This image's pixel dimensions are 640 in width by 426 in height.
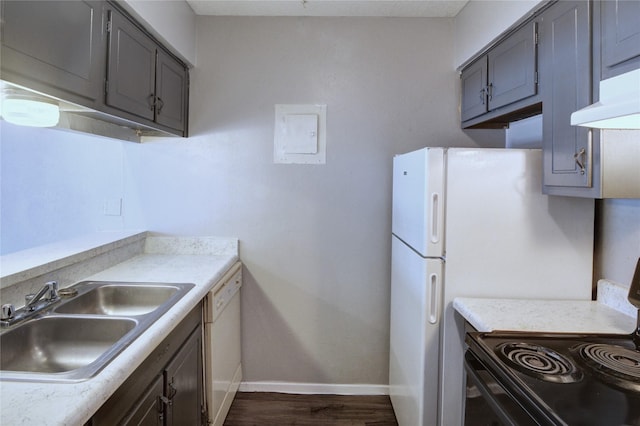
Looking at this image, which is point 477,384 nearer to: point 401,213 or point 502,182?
point 502,182

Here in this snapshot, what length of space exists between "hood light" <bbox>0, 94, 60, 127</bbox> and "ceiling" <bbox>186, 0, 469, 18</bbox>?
1236 millimetres

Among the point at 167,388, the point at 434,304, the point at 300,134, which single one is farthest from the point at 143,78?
the point at 434,304

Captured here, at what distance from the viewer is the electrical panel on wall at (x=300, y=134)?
2352 millimetres

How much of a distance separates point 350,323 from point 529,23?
198cm

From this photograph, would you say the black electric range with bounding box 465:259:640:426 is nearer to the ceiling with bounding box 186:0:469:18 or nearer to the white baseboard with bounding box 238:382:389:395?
the white baseboard with bounding box 238:382:389:395

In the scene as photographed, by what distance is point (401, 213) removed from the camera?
203 centimetres

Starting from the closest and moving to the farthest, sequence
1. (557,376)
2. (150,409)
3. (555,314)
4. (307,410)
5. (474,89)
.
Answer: (557,376) < (150,409) < (555,314) < (474,89) < (307,410)

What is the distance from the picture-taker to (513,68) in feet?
5.53

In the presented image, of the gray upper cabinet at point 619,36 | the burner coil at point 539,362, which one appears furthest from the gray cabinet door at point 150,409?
the gray upper cabinet at point 619,36

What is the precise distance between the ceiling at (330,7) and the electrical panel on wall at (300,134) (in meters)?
0.60

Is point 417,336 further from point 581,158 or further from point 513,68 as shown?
point 513,68

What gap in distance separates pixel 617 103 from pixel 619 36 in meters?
0.45

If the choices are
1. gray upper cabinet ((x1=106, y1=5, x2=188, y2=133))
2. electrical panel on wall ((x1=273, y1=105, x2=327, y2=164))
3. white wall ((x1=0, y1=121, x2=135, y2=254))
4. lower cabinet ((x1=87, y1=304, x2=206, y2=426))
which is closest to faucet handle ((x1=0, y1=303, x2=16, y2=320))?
lower cabinet ((x1=87, y1=304, x2=206, y2=426))

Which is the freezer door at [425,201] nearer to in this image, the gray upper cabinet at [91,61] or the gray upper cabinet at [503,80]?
the gray upper cabinet at [503,80]
